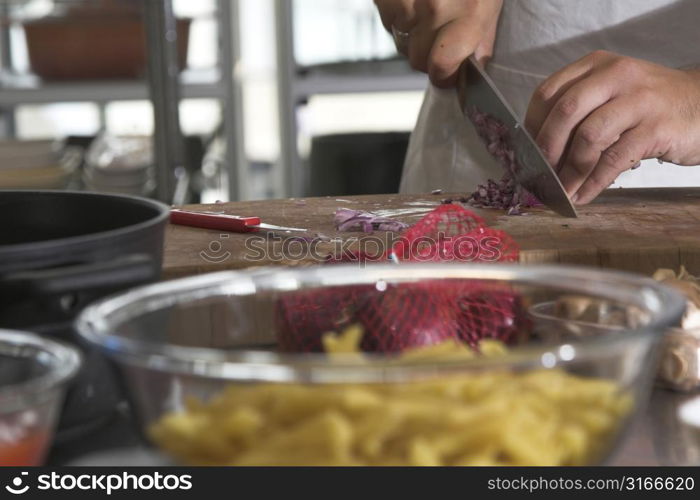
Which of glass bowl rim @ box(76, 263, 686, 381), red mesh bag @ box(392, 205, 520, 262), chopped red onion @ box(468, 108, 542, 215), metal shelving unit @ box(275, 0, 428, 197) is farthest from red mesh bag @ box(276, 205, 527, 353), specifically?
metal shelving unit @ box(275, 0, 428, 197)

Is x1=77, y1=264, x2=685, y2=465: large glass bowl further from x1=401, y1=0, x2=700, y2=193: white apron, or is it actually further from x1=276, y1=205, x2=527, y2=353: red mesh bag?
x1=401, y1=0, x2=700, y2=193: white apron

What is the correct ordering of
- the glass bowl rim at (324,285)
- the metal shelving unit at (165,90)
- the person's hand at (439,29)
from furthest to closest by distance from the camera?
the metal shelving unit at (165,90)
the person's hand at (439,29)
the glass bowl rim at (324,285)

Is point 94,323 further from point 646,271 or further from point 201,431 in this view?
point 646,271

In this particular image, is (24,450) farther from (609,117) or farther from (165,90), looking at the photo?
(165,90)

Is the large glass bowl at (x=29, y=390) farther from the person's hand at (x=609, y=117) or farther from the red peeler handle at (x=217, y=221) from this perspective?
the person's hand at (x=609, y=117)

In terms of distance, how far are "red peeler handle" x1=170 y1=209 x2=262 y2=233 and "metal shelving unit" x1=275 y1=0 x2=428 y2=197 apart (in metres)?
1.80

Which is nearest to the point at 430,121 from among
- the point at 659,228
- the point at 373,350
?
the point at 659,228

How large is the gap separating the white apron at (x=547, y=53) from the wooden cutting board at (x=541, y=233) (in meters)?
0.19

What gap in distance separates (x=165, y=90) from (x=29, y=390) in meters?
1.96

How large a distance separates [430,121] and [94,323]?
3.81 ft

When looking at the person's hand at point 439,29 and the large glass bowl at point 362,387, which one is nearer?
the large glass bowl at point 362,387

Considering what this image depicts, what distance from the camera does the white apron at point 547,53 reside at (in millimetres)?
1396

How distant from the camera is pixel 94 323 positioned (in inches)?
18.4

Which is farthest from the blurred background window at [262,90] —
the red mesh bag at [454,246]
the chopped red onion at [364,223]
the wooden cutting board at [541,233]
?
the red mesh bag at [454,246]
